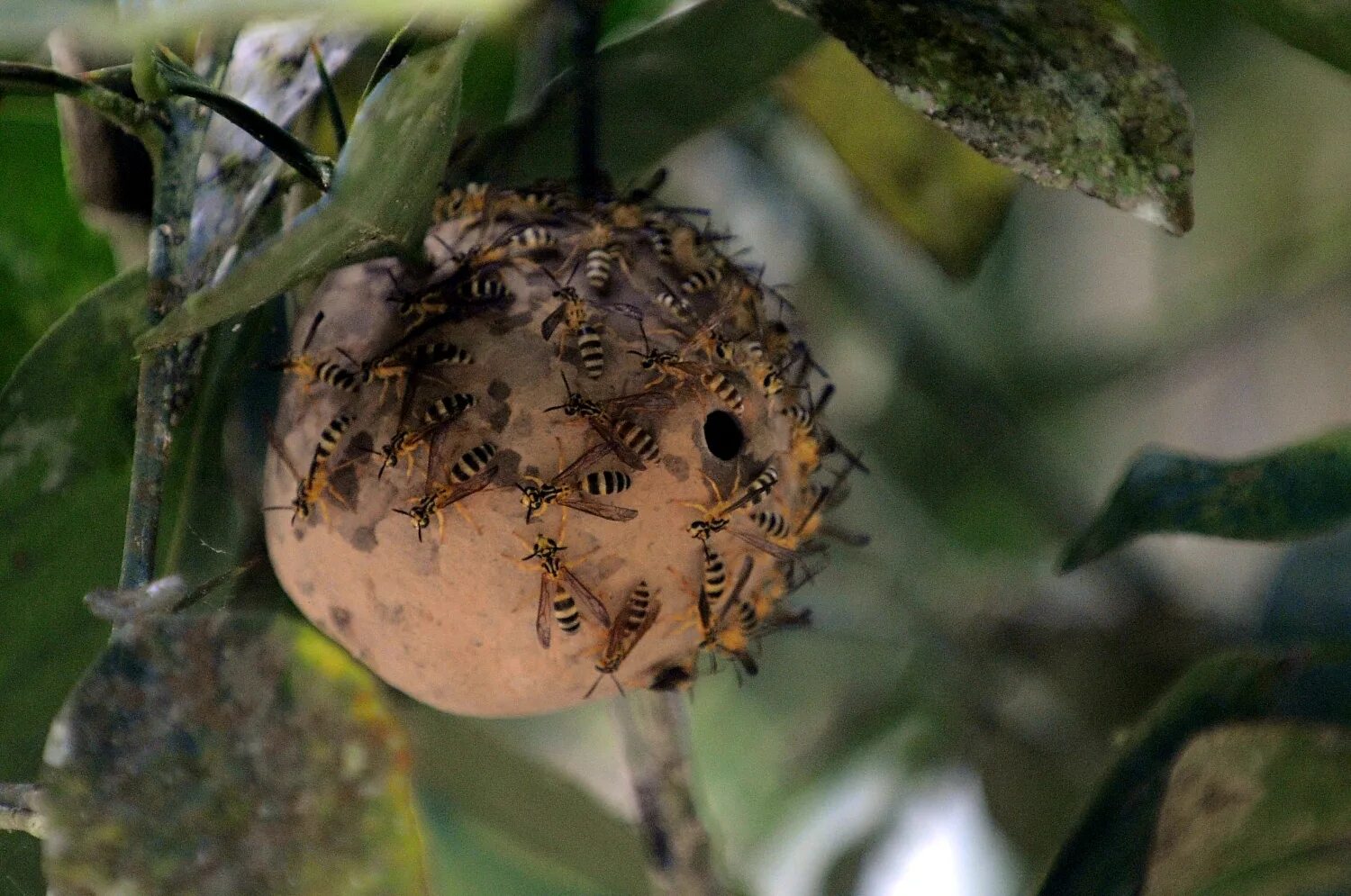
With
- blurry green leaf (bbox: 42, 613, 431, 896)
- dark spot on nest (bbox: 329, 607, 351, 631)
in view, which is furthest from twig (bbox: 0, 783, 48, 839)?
dark spot on nest (bbox: 329, 607, 351, 631)

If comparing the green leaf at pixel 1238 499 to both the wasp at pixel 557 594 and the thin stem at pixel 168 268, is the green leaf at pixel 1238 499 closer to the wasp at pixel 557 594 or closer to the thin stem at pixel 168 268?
the wasp at pixel 557 594

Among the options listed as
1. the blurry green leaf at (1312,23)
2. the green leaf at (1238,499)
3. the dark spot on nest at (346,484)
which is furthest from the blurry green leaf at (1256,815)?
the dark spot on nest at (346,484)

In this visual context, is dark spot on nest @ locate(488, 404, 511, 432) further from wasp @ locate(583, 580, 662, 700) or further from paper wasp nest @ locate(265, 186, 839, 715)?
wasp @ locate(583, 580, 662, 700)

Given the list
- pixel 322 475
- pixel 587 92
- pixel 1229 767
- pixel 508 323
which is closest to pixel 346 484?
pixel 322 475

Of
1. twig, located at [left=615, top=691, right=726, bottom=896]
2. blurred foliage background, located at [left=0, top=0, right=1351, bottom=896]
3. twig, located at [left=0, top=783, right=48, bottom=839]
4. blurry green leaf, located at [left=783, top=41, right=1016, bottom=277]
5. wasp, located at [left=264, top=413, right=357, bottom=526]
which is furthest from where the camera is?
blurred foliage background, located at [left=0, top=0, right=1351, bottom=896]

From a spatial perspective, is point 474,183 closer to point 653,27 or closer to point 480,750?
point 653,27

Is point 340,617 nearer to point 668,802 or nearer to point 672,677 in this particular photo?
point 672,677
